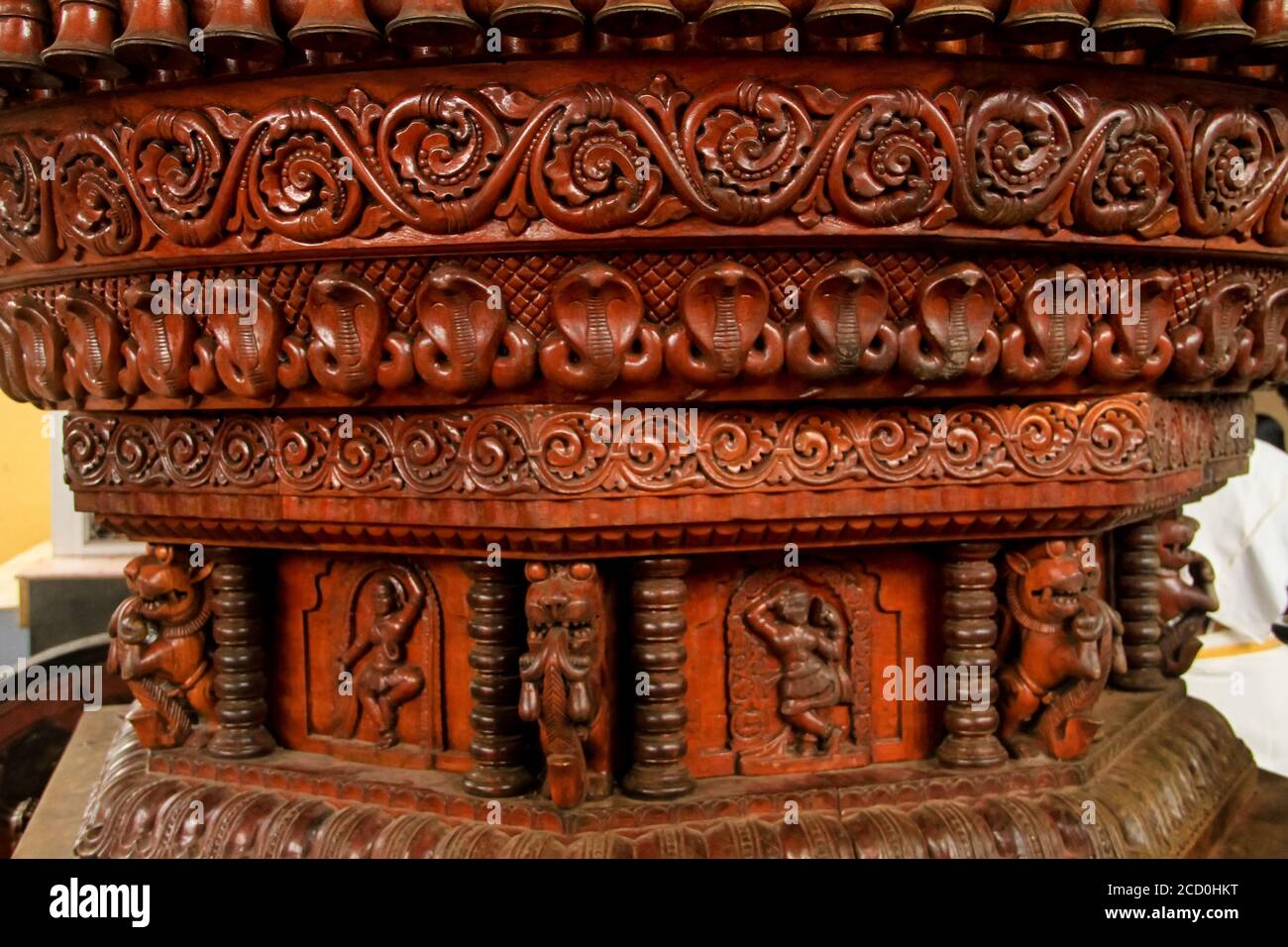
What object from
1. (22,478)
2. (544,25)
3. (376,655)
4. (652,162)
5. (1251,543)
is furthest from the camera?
(22,478)

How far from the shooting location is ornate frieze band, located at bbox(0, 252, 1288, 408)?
1.83m

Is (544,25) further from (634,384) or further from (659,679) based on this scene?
(659,679)

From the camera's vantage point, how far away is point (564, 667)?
1919 mm

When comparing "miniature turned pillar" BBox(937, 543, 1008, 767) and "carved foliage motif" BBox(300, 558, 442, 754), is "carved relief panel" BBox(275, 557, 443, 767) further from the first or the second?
"miniature turned pillar" BBox(937, 543, 1008, 767)

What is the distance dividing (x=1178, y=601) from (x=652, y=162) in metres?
1.93

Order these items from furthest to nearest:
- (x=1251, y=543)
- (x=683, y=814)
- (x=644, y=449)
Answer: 1. (x=1251, y=543)
2. (x=683, y=814)
3. (x=644, y=449)

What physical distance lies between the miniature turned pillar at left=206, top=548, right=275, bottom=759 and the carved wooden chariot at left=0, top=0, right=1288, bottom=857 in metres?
0.01

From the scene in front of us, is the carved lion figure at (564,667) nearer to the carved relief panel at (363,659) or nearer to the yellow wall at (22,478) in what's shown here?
the carved relief panel at (363,659)

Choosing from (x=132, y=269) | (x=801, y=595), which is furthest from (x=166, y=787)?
(x=801, y=595)

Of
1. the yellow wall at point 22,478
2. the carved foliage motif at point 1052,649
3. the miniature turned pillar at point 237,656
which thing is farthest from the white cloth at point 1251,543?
the yellow wall at point 22,478

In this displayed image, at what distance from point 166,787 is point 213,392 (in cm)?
85

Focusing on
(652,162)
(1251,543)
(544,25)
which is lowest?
(1251,543)

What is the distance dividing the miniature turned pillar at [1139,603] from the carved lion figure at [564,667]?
4.93 ft

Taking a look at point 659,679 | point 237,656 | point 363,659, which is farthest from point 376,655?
point 659,679
